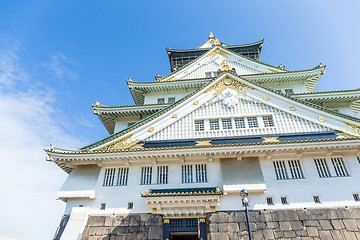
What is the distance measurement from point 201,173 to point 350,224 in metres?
8.64

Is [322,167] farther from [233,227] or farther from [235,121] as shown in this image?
[233,227]

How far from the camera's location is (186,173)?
46.5ft

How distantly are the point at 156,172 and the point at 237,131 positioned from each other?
6.54m

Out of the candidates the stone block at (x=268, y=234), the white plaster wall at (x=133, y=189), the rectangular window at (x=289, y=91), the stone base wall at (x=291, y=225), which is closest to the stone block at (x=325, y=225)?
the stone base wall at (x=291, y=225)

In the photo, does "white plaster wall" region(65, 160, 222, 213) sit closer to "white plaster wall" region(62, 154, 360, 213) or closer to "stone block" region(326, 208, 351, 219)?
"white plaster wall" region(62, 154, 360, 213)

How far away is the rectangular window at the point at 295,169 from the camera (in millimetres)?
13455

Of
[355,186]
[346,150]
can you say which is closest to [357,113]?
[346,150]

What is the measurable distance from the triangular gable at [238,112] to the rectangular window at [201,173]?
2.81 metres

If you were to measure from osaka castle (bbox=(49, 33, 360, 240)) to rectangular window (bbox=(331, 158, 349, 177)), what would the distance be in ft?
0.19

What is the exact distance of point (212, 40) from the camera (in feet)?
106

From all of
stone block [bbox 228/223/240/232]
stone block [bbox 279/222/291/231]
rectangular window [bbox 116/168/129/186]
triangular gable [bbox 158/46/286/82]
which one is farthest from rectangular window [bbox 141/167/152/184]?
triangular gable [bbox 158/46/286/82]

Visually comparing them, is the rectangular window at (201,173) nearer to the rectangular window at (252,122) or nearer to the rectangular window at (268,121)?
the rectangular window at (252,122)

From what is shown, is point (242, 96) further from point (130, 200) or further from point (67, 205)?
point (67, 205)

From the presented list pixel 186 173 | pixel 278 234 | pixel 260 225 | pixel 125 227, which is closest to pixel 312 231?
pixel 278 234
